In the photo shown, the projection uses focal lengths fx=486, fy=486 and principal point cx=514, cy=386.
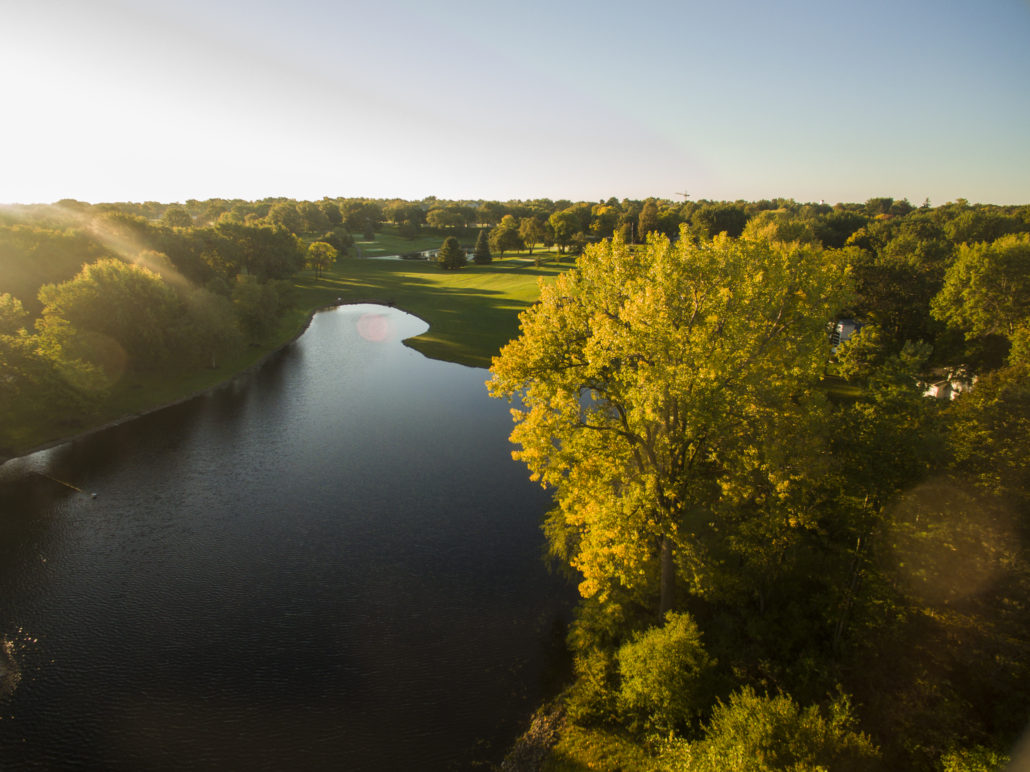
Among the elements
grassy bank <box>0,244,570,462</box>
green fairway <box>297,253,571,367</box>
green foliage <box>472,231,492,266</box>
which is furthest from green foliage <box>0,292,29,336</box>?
green foliage <box>472,231,492,266</box>

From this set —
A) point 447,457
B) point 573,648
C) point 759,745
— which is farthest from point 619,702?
point 447,457

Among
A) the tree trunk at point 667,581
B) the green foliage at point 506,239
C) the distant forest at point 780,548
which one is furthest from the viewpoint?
the green foliage at point 506,239

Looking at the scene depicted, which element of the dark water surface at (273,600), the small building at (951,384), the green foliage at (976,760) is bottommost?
the dark water surface at (273,600)

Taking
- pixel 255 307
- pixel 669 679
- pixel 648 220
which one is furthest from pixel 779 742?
pixel 648 220

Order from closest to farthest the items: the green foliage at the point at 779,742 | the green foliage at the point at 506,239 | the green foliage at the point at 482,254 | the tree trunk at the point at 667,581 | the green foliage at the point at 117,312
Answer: the green foliage at the point at 779,742
the tree trunk at the point at 667,581
the green foliage at the point at 117,312
the green foliage at the point at 482,254
the green foliage at the point at 506,239

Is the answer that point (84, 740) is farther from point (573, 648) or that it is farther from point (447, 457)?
point (447, 457)

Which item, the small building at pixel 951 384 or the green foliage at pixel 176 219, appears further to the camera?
the green foliage at pixel 176 219

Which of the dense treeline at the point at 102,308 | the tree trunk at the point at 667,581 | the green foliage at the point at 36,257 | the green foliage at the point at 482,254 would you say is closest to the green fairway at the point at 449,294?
the green foliage at the point at 482,254

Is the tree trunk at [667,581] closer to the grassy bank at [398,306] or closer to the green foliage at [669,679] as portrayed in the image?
the green foliage at [669,679]
